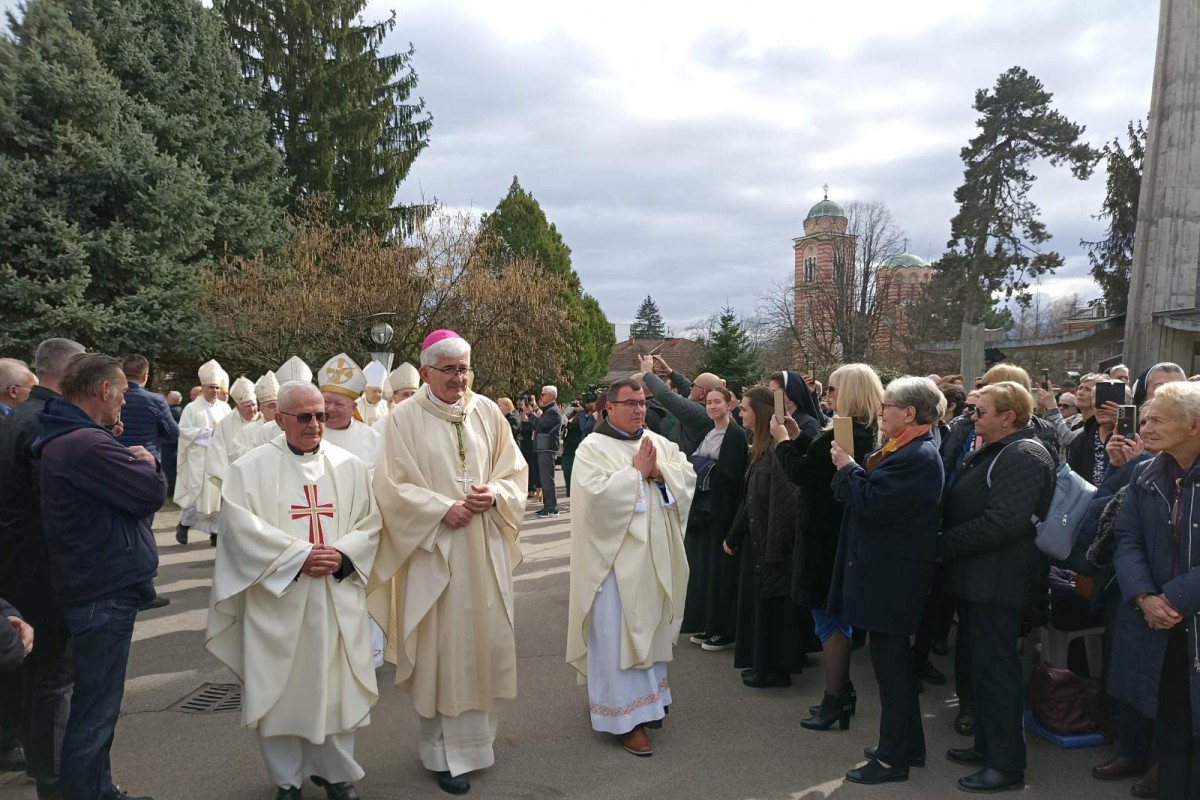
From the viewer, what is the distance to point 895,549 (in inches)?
163

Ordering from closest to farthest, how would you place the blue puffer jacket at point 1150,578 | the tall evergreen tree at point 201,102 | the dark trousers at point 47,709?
the blue puffer jacket at point 1150,578 < the dark trousers at point 47,709 < the tall evergreen tree at point 201,102

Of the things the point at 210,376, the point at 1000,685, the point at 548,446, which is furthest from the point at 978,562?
the point at 548,446

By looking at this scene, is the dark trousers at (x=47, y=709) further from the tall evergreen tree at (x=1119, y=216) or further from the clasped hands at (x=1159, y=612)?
the tall evergreen tree at (x=1119, y=216)

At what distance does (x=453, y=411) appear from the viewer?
4539mm

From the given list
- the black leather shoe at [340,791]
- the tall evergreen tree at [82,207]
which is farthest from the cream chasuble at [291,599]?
the tall evergreen tree at [82,207]

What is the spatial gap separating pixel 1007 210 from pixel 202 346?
1151 inches

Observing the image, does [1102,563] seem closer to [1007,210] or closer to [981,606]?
[981,606]

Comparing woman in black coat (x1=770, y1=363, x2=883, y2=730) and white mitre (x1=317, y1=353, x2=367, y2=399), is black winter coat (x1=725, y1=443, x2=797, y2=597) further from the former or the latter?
white mitre (x1=317, y1=353, x2=367, y2=399)

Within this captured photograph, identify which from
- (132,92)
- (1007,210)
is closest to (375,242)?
(132,92)

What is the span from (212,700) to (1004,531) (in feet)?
15.8

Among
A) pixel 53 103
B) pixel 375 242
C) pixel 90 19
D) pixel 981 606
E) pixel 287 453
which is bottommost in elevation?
pixel 981 606

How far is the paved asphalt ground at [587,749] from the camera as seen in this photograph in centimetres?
414

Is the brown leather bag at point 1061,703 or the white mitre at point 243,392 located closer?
the brown leather bag at point 1061,703

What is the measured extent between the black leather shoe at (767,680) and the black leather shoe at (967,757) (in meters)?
1.37
